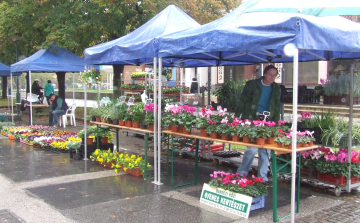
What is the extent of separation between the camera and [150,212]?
5059mm

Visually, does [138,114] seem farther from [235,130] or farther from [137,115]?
[235,130]

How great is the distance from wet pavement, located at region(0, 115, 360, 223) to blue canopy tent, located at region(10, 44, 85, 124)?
5.13 m

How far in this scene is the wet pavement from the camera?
4902mm

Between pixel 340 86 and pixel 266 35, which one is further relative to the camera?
pixel 340 86

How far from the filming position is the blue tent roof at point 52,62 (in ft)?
40.4

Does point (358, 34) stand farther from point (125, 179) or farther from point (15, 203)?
point (15, 203)

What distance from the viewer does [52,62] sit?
12.6m

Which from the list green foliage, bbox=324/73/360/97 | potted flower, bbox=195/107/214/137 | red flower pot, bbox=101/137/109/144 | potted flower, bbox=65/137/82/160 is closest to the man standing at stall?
potted flower, bbox=195/107/214/137

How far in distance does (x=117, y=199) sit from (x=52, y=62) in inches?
327

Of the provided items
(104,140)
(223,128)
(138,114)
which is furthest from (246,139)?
(104,140)

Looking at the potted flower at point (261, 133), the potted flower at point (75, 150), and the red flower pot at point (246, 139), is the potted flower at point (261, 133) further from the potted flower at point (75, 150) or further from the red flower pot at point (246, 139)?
the potted flower at point (75, 150)

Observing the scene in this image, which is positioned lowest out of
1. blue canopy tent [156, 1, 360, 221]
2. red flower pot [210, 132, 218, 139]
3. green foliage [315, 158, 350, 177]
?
green foliage [315, 158, 350, 177]

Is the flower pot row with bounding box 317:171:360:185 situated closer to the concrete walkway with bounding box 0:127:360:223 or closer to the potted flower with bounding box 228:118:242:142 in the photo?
the concrete walkway with bounding box 0:127:360:223

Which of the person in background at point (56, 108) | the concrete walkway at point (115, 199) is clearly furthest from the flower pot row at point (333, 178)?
the person in background at point (56, 108)
